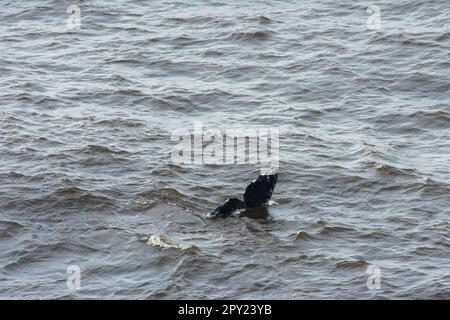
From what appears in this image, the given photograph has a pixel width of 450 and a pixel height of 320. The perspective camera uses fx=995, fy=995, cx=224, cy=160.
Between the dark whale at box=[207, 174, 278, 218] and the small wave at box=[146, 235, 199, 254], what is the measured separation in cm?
159

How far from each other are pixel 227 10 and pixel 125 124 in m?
12.3

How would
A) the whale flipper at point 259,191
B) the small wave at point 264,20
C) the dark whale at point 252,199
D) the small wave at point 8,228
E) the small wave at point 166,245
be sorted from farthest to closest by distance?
the small wave at point 264,20, the whale flipper at point 259,191, the dark whale at point 252,199, the small wave at point 8,228, the small wave at point 166,245

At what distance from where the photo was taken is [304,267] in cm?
1906

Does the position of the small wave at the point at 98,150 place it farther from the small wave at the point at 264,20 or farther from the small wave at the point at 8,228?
the small wave at the point at 264,20

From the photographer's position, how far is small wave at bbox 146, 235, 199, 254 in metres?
Result: 19.7

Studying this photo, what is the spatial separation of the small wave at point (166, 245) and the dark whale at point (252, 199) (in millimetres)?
1594

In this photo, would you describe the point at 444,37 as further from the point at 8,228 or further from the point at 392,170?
the point at 8,228

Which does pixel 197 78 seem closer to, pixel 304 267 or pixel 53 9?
pixel 53 9

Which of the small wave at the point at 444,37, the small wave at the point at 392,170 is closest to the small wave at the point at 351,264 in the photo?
the small wave at the point at 392,170

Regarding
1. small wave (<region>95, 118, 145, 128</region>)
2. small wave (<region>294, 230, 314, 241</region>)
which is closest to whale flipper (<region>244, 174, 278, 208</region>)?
small wave (<region>294, 230, 314, 241</region>)

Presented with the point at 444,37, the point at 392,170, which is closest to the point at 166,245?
the point at 392,170

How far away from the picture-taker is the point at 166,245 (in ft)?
65.1

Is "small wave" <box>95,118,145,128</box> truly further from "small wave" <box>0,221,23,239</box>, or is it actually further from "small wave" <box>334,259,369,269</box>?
"small wave" <box>334,259,369,269</box>

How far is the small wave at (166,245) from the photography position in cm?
1966
